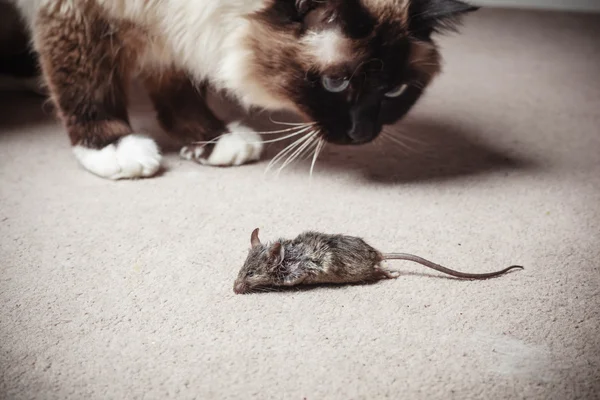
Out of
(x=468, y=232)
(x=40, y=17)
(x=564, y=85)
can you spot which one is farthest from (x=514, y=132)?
(x=40, y=17)

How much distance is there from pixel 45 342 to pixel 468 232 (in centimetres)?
96

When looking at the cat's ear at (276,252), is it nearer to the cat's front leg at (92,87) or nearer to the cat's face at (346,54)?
the cat's face at (346,54)

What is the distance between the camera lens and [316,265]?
112cm

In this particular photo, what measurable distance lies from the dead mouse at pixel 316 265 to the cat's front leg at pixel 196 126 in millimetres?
537

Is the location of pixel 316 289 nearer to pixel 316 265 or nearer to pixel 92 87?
pixel 316 265

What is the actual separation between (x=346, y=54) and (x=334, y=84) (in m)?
0.09

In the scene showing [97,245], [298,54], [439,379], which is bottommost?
[97,245]

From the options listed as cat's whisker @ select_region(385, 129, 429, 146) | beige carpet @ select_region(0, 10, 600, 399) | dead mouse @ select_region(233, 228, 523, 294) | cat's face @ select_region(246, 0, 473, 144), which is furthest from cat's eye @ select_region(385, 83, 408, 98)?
dead mouse @ select_region(233, 228, 523, 294)

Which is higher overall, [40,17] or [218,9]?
[218,9]

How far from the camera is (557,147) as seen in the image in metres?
1.81

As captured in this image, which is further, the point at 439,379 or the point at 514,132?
the point at 514,132

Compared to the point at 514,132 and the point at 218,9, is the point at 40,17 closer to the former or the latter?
the point at 218,9

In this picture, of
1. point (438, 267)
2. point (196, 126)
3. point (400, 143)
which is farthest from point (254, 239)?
point (400, 143)

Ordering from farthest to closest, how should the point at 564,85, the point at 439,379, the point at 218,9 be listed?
the point at 564,85
the point at 218,9
the point at 439,379
